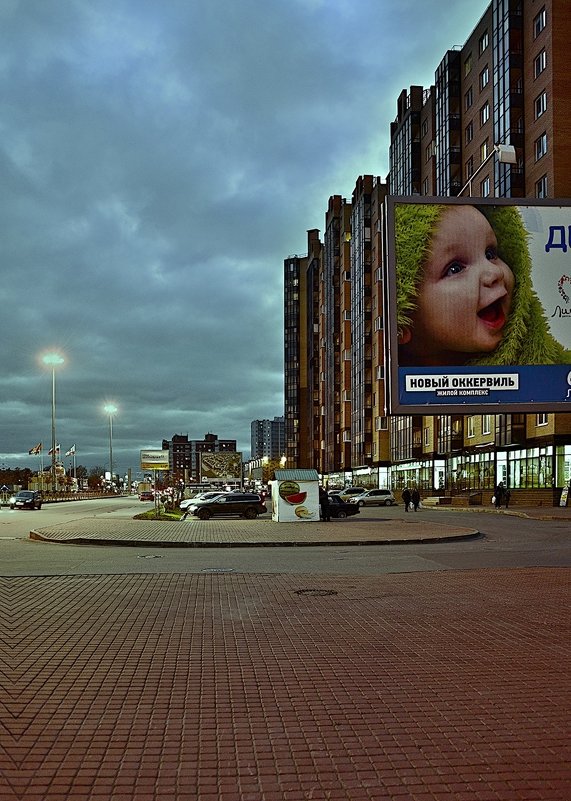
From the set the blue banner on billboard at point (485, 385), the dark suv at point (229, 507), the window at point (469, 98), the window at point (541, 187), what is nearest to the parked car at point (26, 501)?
the dark suv at point (229, 507)

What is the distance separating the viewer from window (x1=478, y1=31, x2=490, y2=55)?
6147 centimetres

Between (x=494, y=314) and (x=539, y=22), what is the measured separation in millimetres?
40704

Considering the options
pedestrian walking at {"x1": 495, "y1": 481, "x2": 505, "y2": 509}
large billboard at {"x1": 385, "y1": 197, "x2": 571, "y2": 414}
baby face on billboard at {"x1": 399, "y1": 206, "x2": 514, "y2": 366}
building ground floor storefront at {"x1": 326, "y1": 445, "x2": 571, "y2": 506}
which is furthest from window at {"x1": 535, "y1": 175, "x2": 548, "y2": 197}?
baby face on billboard at {"x1": 399, "y1": 206, "x2": 514, "y2": 366}

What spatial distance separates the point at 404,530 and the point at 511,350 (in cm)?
1011

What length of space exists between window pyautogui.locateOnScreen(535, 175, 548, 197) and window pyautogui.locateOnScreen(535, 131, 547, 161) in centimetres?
154

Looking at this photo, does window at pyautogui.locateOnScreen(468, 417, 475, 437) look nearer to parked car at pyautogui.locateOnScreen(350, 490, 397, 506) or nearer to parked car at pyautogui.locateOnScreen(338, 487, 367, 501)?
parked car at pyautogui.locateOnScreen(350, 490, 397, 506)

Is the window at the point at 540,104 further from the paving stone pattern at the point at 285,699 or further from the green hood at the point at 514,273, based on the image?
the paving stone pattern at the point at 285,699

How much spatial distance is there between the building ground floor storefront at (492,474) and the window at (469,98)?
92.0 ft

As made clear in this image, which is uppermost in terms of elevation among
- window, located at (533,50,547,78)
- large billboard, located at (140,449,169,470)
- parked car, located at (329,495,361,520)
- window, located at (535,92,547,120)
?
window, located at (533,50,547,78)

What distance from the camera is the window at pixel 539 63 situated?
53406 mm

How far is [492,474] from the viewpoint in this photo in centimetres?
6169

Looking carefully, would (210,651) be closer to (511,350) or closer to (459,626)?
(459,626)

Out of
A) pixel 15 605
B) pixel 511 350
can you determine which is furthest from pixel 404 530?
pixel 15 605

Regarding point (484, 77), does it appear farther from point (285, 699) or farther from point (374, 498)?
point (285, 699)
